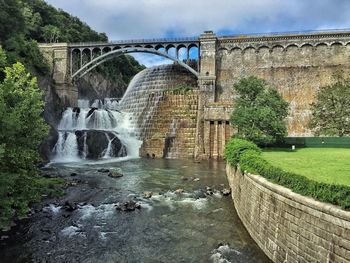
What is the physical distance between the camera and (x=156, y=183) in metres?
32.1

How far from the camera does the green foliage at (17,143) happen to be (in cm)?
1595

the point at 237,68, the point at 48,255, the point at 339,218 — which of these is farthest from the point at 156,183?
the point at 237,68

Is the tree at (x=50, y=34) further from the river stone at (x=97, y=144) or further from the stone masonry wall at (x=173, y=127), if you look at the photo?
the river stone at (x=97, y=144)

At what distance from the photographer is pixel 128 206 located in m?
23.9

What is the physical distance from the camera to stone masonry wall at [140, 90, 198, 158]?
51312mm

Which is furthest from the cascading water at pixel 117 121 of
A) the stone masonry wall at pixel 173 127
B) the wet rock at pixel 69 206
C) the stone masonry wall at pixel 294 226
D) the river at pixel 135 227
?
the stone masonry wall at pixel 294 226

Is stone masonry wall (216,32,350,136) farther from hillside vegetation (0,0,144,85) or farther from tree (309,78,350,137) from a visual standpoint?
hillside vegetation (0,0,144,85)

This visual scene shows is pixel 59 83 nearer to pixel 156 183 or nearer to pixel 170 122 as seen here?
pixel 170 122

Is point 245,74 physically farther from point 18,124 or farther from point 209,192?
point 18,124

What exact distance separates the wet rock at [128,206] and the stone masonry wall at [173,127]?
1040 inches

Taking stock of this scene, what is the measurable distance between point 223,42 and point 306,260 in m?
51.8

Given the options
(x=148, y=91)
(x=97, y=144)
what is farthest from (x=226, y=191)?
(x=148, y=91)

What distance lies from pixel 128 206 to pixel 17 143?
328 inches

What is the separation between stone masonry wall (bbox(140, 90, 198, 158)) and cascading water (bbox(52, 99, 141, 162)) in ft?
9.91
